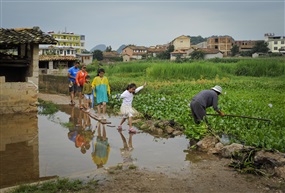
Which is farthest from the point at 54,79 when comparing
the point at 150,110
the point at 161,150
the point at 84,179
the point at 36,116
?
the point at 84,179

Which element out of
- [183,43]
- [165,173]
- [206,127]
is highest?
[183,43]

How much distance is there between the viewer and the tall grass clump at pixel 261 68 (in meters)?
30.0

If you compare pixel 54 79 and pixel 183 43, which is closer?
pixel 54 79

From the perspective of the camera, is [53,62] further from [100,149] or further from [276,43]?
[276,43]

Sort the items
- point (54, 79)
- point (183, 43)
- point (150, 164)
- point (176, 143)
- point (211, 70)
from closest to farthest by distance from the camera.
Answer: point (150, 164) < point (176, 143) < point (54, 79) < point (211, 70) < point (183, 43)

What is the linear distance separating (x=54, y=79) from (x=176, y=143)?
49.5 feet

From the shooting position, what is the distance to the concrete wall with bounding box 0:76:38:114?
1180 cm

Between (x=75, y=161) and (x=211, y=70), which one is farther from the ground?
(x=211, y=70)

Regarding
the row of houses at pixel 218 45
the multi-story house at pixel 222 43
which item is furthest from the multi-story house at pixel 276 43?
the multi-story house at pixel 222 43

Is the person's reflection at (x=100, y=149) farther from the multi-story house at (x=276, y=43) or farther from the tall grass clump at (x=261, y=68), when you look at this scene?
the multi-story house at (x=276, y=43)

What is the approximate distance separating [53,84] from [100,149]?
49.4 feet

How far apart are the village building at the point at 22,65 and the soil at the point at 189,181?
7265mm

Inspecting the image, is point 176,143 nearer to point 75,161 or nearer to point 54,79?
point 75,161

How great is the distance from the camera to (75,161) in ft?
22.6
